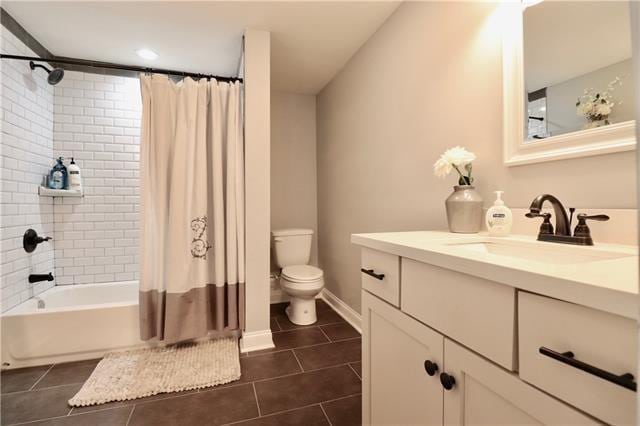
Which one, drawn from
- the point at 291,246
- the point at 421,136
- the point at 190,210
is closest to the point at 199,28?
the point at 190,210

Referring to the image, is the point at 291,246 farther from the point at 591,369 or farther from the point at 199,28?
the point at 591,369

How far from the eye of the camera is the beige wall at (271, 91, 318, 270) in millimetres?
3178

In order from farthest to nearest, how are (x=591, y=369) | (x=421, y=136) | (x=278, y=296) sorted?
(x=278, y=296) → (x=421, y=136) → (x=591, y=369)

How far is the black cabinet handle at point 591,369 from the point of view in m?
0.39

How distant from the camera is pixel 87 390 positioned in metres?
1.56

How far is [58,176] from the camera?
231cm

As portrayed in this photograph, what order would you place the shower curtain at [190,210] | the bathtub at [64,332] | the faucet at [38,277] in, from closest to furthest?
the bathtub at [64,332] → the shower curtain at [190,210] → the faucet at [38,277]

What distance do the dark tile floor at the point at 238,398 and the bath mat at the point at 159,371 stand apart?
0.05m

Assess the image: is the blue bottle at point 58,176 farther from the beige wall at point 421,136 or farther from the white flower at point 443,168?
the white flower at point 443,168

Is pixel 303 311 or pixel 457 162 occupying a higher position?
pixel 457 162

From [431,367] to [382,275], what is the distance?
31cm

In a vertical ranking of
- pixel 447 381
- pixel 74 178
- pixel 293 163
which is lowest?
pixel 447 381

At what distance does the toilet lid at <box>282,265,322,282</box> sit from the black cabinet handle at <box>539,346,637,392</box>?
6.32 feet

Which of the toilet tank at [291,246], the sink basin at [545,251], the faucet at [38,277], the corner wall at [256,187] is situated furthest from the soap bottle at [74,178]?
the sink basin at [545,251]
